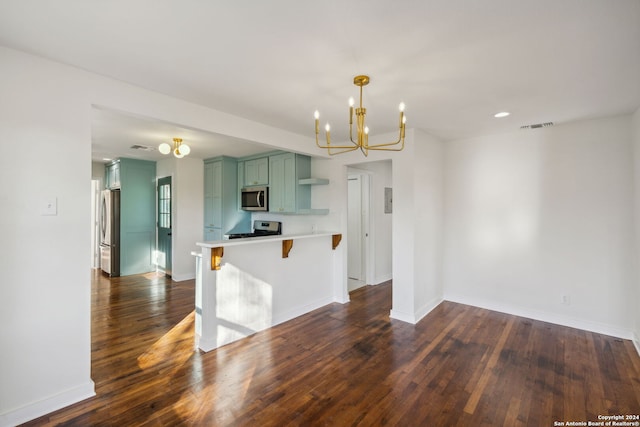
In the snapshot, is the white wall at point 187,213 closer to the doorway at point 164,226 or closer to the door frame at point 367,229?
the doorway at point 164,226

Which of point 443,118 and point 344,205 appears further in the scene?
point 344,205

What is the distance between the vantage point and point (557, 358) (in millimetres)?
2807

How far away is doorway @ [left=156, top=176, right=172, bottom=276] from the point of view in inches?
236

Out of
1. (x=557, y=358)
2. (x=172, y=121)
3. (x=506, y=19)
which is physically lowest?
(x=557, y=358)

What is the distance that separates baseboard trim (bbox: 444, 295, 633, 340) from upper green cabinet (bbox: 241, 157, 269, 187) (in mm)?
3563

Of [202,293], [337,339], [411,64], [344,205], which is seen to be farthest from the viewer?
[344,205]

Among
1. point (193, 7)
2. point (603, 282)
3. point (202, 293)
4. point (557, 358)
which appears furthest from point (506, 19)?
point (603, 282)

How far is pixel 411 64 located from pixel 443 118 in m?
1.44

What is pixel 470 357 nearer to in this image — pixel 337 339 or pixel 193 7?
pixel 337 339

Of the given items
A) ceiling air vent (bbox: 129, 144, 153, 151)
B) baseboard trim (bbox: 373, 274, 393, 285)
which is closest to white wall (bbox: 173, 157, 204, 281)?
ceiling air vent (bbox: 129, 144, 153, 151)

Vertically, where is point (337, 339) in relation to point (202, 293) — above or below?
below

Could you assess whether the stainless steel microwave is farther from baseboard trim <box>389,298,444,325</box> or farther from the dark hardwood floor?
baseboard trim <box>389,298,444,325</box>

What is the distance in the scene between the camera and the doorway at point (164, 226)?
5996 millimetres

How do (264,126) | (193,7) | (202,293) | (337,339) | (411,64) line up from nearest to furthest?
(193,7) → (411,64) → (202,293) → (337,339) → (264,126)
